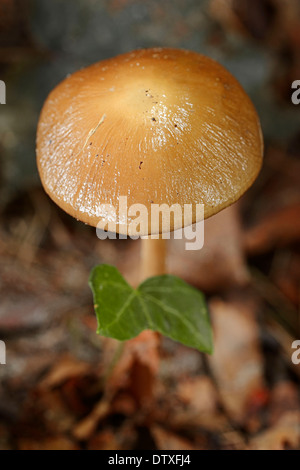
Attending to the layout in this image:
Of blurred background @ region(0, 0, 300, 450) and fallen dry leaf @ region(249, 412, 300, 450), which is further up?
blurred background @ region(0, 0, 300, 450)

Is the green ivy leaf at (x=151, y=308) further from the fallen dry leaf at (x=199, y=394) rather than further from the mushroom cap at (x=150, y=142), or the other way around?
the fallen dry leaf at (x=199, y=394)

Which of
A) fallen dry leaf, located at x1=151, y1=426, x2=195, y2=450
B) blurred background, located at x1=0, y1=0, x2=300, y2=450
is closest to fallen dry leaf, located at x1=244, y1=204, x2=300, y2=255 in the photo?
blurred background, located at x1=0, y1=0, x2=300, y2=450

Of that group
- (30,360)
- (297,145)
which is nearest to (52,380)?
(30,360)

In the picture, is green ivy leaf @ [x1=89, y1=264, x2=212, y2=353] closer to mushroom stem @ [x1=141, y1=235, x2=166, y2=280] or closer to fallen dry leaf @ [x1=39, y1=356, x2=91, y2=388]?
mushroom stem @ [x1=141, y1=235, x2=166, y2=280]

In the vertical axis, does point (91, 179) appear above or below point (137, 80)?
below

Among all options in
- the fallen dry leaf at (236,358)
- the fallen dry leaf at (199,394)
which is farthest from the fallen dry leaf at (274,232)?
the fallen dry leaf at (199,394)

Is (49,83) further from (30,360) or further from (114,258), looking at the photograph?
(30,360)

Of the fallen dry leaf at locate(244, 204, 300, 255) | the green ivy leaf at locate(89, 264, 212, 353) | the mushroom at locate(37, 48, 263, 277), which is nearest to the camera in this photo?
the mushroom at locate(37, 48, 263, 277)
